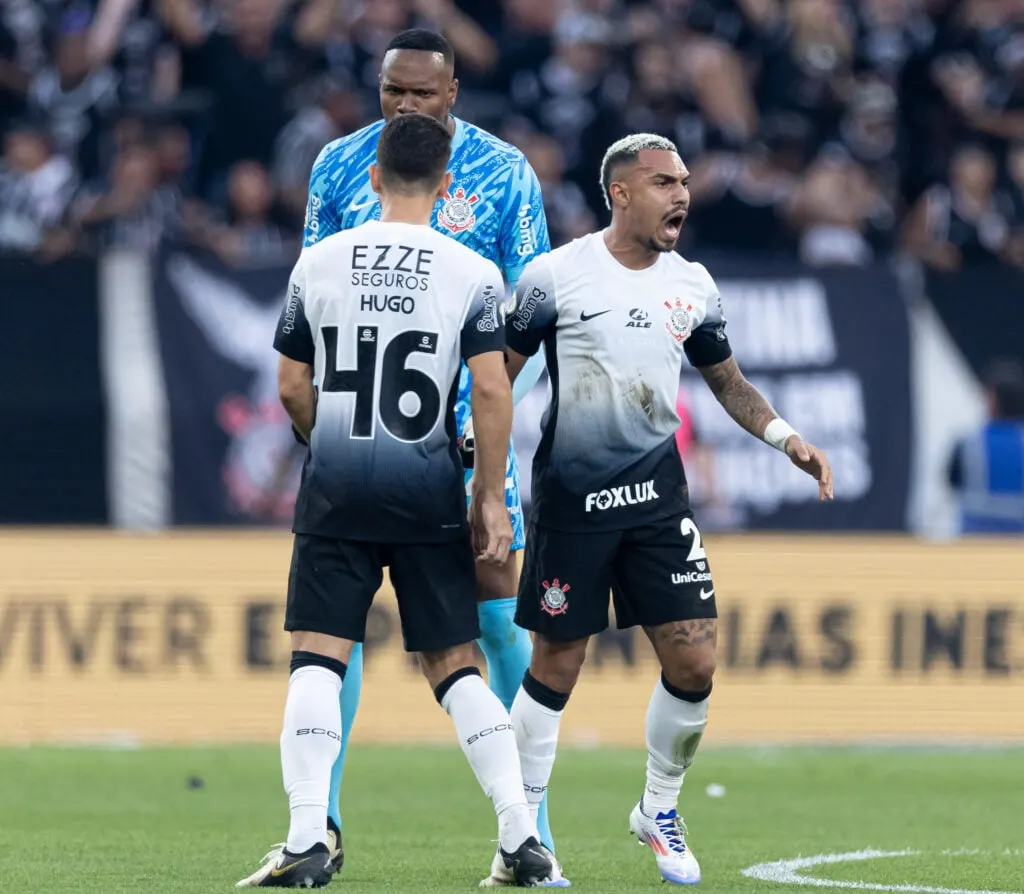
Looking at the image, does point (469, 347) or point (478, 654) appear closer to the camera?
point (469, 347)

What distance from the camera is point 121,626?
1265 centimetres

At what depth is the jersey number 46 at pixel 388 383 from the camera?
630cm

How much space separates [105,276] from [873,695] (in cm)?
562

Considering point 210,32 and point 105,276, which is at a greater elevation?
point 210,32

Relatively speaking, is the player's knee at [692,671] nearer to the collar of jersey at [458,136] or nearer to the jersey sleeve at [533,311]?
the jersey sleeve at [533,311]

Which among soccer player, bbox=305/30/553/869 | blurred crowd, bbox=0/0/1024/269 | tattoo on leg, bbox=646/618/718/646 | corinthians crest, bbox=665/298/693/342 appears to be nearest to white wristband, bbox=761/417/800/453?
corinthians crest, bbox=665/298/693/342

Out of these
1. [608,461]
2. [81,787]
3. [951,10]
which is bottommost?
[81,787]

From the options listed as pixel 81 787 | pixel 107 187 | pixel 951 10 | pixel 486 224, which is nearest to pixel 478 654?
pixel 81 787

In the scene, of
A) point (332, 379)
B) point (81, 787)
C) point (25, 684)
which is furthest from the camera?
point (25, 684)

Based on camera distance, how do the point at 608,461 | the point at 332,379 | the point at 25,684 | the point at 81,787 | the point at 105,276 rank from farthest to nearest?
the point at 105,276
the point at 25,684
the point at 81,787
the point at 608,461
the point at 332,379

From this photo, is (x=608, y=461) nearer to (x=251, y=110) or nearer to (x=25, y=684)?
(x=25, y=684)

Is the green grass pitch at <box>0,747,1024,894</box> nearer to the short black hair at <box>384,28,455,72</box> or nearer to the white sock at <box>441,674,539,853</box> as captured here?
the white sock at <box>441,674,539,853</box>

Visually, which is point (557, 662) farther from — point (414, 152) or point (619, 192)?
point (414, 152)

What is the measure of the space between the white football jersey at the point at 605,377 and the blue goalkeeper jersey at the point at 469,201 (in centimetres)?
27
